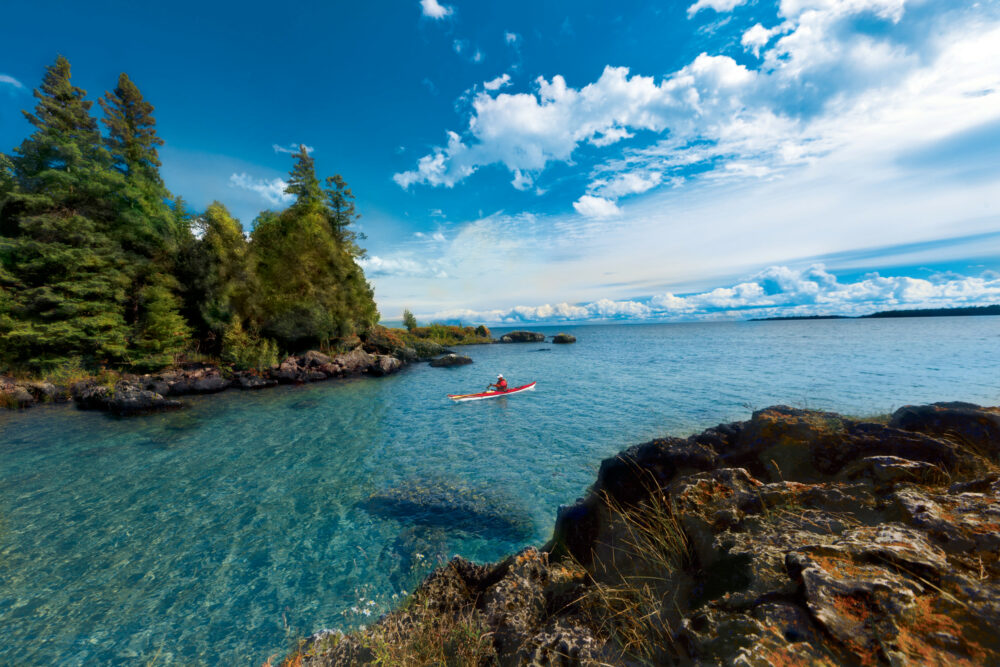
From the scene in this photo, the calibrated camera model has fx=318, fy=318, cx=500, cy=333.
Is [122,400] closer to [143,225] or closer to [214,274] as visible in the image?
[214,274]

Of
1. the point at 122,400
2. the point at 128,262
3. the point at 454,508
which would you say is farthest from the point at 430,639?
the point at 128,262


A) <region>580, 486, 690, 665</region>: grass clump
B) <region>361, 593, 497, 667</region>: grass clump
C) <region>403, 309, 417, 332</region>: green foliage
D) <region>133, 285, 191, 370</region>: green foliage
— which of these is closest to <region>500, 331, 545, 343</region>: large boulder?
<region>403, 309, 417, 332</region>: green foliage

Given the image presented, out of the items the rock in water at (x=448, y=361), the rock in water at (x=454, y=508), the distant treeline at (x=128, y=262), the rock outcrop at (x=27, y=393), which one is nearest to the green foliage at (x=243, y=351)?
the distant treeline at (x=128, y=262)

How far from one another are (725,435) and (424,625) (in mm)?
5878

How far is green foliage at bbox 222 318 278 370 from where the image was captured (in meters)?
24.2

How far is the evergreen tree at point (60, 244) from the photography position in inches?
766

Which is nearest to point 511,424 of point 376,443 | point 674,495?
point 376,443

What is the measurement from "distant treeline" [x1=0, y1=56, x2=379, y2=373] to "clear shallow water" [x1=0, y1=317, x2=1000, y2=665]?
22.8ft

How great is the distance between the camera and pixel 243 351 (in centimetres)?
2439

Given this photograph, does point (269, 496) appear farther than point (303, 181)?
No

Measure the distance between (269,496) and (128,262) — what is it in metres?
26.2

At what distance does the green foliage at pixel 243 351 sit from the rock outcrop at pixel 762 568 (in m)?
26.0

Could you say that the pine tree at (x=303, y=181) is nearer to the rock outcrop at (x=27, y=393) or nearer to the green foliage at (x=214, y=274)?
the green foliage at (x=214, y=274)

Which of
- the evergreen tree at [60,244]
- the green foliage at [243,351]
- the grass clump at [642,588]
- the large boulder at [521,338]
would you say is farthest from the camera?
the large boulder at [521,338]
